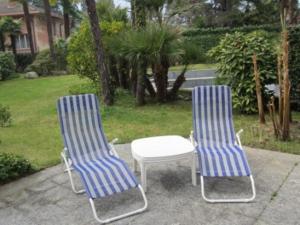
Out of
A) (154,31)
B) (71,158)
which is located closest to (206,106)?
(71,158)

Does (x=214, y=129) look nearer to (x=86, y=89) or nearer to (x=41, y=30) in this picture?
(x=86, y=89)

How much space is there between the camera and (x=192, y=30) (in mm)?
20391

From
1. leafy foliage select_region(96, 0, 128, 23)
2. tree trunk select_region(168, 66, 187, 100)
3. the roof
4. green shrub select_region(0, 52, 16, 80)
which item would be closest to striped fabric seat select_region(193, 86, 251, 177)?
tree trunk select_region(168, 66, 187, 100)

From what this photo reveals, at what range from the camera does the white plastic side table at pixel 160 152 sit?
3748 millimetres

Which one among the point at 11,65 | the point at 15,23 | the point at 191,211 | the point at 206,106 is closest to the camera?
the point at 191,211

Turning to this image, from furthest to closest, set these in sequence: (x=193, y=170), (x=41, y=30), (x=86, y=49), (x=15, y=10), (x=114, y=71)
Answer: (x=41, y=30)
(x=15, y=10)
(x=114, y=71)
(x=86, y=49)
(x=193, y=170)

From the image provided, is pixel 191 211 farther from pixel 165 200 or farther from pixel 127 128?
pixel 127 128

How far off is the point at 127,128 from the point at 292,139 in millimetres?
3206

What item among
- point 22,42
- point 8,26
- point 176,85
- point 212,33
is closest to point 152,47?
point 176,85

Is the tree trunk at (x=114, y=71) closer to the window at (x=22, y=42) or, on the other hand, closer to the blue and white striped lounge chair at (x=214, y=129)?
the blue and white striped lounge chair at (x=214, y=129)

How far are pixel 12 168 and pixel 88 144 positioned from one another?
115cm

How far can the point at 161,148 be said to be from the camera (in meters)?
3.98

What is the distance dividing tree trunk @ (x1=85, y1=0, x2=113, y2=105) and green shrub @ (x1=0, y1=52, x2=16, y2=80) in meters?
11.8

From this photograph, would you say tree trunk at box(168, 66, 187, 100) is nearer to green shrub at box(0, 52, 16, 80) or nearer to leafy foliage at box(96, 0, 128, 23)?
leafy foliage at box(96, 0, 128, 23)
